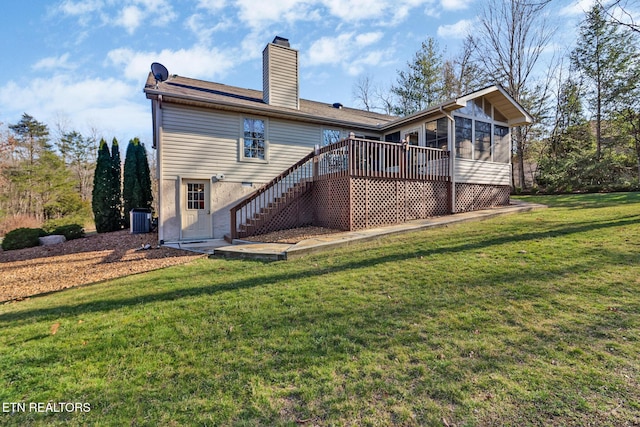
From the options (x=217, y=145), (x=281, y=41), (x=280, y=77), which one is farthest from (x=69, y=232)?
(x=281, y=41)

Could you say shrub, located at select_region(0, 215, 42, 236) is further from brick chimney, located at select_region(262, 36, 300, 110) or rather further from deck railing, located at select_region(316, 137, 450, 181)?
deck railing, located at select_region(316, 137, 450, 181)

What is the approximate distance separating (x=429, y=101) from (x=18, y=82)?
26367mm

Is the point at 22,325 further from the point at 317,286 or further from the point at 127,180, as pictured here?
the point at 127,180

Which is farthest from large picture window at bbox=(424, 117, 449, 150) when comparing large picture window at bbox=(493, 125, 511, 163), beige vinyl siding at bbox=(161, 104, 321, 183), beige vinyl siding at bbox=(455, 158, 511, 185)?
beige vinyl siding at bbox=(161, 104, 321, 183)

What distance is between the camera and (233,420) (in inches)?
77.4

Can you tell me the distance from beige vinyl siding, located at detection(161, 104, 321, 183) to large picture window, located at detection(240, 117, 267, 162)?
0.18 metres

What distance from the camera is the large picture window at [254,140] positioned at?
10.2 meters

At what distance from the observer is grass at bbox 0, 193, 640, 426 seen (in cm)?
204

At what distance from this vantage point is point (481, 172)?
35.5ft

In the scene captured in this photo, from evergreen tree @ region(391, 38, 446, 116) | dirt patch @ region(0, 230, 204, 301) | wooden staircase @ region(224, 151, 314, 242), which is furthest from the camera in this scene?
→ evergreen tree @ region(391, 38, 446, 116)

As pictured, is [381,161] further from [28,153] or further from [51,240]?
[28,153]

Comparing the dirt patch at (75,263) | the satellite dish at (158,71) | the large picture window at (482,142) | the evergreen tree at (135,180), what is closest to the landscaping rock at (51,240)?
the dirt patch at (75,263)

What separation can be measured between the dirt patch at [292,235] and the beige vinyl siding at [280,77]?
543cm

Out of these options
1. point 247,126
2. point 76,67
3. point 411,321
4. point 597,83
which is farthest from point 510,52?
point 76,67
